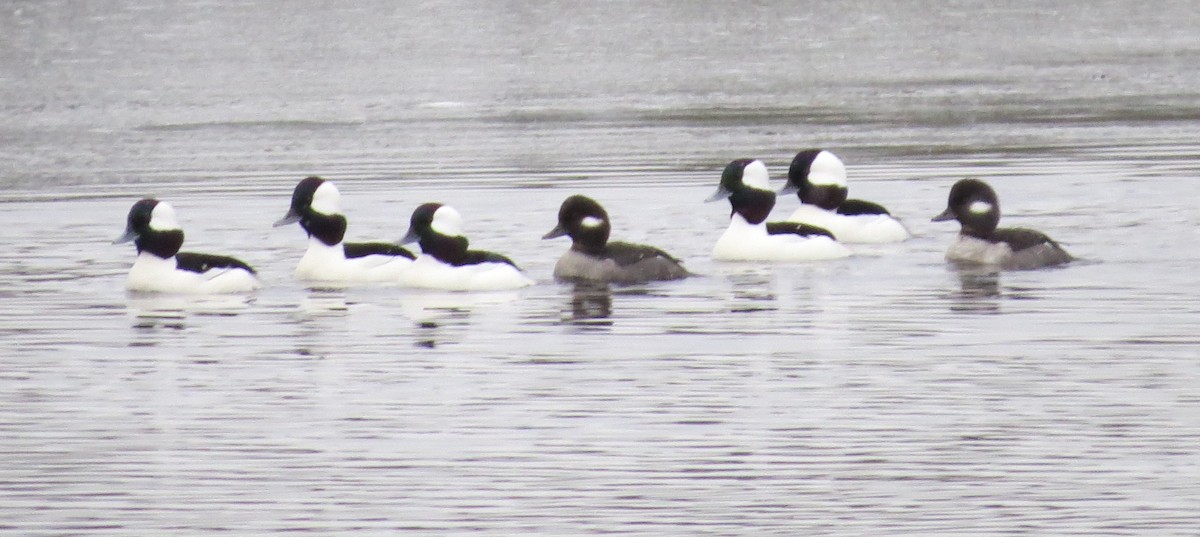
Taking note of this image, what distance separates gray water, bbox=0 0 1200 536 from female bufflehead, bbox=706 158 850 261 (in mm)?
480

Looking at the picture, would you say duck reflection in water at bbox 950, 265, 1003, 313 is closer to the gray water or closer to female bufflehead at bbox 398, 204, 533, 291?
the gray water

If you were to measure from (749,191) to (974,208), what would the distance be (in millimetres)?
1747

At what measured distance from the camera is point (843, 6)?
67438mm

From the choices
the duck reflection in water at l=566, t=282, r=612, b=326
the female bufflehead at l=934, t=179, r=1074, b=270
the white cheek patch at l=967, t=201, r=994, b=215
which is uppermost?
the white cheek patch at l=967, t=201, r=994, b=215

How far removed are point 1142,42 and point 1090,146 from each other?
861 inches

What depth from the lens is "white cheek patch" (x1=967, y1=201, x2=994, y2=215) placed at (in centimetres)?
1722

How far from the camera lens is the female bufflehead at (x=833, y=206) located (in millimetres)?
18500

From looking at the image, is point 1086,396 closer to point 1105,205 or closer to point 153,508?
point 153,508

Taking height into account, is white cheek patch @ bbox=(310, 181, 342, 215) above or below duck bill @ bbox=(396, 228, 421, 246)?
above

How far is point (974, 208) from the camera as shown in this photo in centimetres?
1738

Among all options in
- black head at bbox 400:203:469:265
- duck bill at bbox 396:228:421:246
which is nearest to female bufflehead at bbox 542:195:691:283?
black head at bbox 400:203:469:265

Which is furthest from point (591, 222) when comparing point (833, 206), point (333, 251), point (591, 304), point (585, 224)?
point (833, 206)

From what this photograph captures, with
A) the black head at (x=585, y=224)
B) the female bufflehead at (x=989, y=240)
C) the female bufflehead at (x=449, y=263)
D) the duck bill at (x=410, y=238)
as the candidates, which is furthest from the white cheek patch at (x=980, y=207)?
the duck bill at (x=410, y=238)

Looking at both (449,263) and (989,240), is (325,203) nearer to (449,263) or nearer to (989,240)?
(449,263)
